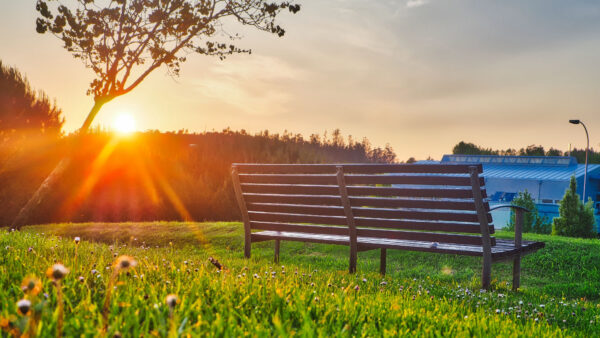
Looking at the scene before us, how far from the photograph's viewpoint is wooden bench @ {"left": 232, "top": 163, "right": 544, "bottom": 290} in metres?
Result: 5.11

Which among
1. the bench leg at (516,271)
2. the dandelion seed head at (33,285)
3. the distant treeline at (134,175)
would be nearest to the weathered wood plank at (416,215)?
the bench leg at (516,271)

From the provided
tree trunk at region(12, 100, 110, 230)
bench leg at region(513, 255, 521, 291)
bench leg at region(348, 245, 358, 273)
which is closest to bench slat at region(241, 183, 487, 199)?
bench leg at region(348, 245, 358, 273)

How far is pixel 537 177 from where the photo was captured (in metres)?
43.8

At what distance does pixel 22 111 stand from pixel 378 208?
70.2 ft

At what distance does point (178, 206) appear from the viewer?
731 inches

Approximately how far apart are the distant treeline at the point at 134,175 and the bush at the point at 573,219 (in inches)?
391

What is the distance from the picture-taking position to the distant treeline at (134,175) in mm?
18562

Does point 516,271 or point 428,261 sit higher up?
point 516,271

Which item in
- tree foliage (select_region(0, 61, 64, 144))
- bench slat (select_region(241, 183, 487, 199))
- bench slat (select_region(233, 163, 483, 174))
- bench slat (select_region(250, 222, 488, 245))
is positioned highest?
tree foliage (select_region(0, 61, 64, 144))

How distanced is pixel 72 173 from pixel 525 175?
37.6 m

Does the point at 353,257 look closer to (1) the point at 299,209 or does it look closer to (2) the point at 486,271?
(1) the point at 299,209

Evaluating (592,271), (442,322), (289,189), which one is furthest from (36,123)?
(442,322)

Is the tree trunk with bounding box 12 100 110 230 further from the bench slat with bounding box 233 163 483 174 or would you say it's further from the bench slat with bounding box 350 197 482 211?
the bench slat with bounding box 350 197 482 211

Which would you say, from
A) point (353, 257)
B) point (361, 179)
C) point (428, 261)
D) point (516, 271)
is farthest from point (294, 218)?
point (428, 261)
